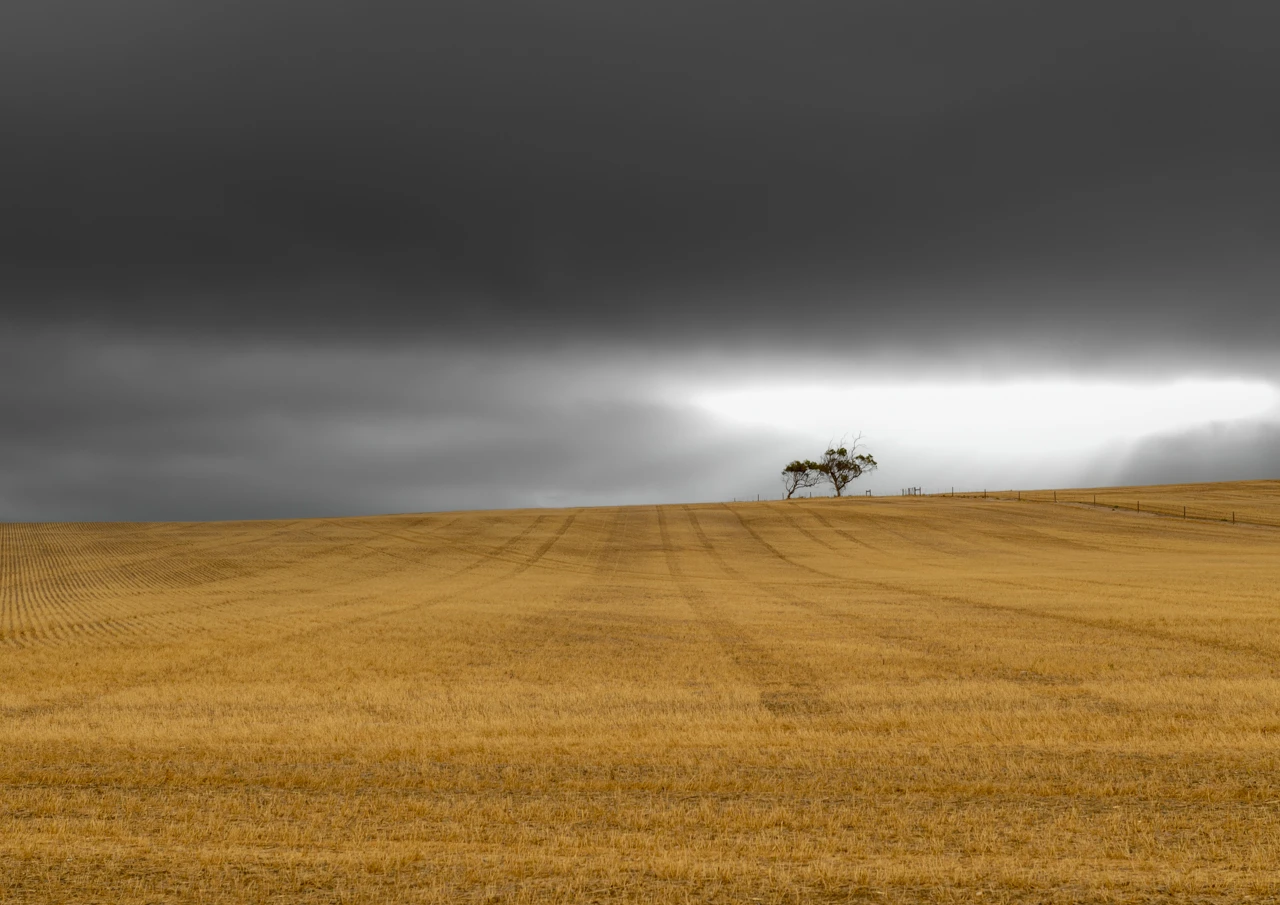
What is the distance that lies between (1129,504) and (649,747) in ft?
320

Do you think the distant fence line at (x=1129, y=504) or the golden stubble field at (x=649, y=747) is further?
the distant fence line at (x=1129, y=504)

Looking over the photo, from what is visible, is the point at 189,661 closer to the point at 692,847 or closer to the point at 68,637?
the point at 68,637

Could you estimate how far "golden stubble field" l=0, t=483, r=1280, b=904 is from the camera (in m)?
9.50

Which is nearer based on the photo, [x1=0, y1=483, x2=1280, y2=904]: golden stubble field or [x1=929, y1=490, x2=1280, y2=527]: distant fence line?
[x1=0, y1=483, x2=1280, y2=904]: golden stubble field

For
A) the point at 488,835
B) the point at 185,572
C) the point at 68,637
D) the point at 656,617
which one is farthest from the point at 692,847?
the point at 185,572

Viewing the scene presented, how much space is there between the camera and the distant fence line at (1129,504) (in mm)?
84938

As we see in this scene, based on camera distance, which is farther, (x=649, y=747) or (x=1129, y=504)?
(x=1129, y=504)

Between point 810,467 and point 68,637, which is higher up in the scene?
point 810,467

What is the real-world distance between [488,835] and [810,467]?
166m

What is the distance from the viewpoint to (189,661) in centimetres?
2495

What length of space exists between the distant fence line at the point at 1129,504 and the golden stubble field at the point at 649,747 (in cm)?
5263

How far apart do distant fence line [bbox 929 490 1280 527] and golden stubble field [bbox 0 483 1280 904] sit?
173 feet

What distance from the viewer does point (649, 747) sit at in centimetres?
1480

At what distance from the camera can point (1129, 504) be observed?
9881cm
